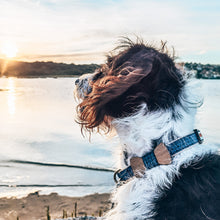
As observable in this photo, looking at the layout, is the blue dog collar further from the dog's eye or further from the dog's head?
the dog's eye

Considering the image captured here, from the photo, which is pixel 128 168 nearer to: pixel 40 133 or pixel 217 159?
pixel 217 159

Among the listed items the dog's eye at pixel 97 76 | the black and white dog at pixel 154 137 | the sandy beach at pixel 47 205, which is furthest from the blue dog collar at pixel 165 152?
the sandy beach at pixel 47 205

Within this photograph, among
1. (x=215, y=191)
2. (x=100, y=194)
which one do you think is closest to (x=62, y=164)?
(x=100, y=194)

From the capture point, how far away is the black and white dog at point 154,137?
6.63 feet

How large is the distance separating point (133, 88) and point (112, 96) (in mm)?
181

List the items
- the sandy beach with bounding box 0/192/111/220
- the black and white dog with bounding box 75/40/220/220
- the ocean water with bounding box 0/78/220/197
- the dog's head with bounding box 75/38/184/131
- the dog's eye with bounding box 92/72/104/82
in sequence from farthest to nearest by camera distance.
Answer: the ocean water with bounding box 0/78/220/197 → the sandy beach with bounding box 0/192/111/220 → the dog's eye with bounding box 92/72/104/82 → the dog's head with bounding box 75/38/184/131 → the black and white dog with bounding box 75/40/220/220

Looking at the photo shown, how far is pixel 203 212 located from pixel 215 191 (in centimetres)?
18

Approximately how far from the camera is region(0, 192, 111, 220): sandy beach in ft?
14.3

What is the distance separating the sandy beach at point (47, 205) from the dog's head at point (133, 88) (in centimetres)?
252

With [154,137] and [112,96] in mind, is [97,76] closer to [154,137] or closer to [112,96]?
[112,96]

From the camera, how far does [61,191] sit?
520cm

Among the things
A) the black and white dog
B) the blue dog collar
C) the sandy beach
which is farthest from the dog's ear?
the sandy beach

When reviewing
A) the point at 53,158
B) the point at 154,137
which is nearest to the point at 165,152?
the point at 154,137

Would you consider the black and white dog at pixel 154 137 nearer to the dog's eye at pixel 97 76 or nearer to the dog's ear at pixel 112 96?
the dog's ear at pixel 112 96
